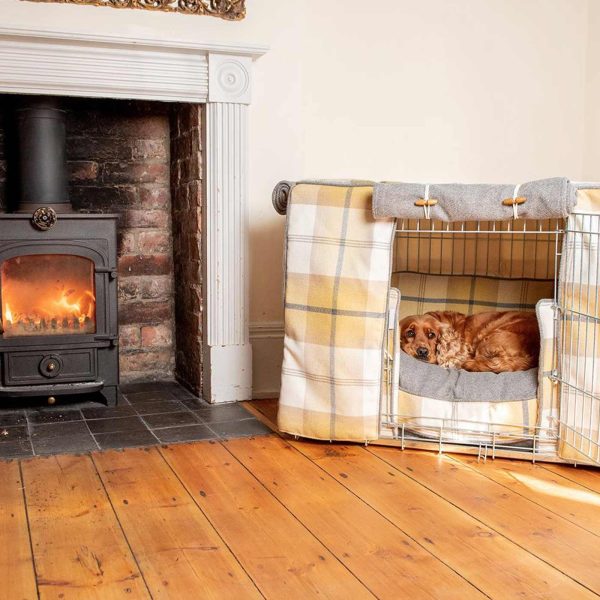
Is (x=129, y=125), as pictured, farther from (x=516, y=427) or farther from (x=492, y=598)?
(x=492, y=598)

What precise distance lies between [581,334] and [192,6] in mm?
1989

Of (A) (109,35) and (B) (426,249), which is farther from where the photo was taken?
(B) (426,249)

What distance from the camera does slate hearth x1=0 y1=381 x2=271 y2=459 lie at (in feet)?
9.64

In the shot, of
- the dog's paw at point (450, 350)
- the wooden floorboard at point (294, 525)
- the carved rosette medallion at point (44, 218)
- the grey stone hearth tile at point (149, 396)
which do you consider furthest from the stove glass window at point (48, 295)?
the dog's paw at point (450, 350)

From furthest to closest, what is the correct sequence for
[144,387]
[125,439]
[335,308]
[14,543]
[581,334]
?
[144,387] < [125,439] < [335,308] < [581,334] < [14,543]

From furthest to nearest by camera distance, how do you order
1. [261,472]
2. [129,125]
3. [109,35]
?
[129,125]
[109,35]
[261,472]

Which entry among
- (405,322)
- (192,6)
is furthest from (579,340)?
(192,6)

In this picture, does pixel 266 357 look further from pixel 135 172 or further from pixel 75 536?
pixel 75 536

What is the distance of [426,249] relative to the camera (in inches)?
143

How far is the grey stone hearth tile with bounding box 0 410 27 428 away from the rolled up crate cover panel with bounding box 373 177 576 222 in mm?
1642

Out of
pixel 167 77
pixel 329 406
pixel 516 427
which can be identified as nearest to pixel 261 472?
pixel 329 406

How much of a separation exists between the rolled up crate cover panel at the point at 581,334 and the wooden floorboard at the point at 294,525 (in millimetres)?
133

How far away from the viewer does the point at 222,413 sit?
133 inches

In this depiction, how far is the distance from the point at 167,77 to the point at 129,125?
1.86ft
